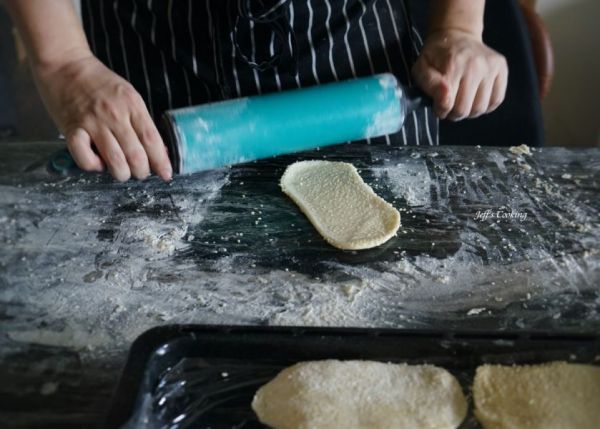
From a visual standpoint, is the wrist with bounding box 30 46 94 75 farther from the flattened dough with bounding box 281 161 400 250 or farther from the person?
the flattened dough with bounding box 281 161 400 250

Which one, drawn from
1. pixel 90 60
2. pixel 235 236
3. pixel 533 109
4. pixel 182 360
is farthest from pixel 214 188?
pixel 533 109

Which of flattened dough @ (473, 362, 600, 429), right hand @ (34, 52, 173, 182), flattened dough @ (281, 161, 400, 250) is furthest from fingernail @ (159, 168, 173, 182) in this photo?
flattened dough @ (473, 362, 600, 429)

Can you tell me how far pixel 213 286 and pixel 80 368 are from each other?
0.17m

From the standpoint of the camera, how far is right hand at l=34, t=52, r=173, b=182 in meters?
0.82

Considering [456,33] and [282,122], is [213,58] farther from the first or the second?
[456,33]

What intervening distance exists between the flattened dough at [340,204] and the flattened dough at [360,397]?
0.24 m

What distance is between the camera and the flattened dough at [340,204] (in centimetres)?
81

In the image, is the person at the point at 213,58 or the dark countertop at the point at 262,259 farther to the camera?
the person at the point at 213,58

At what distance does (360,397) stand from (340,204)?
1.15ft

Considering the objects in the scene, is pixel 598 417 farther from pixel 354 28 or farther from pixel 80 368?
pixel 354 28

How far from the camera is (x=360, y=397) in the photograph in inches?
22.0

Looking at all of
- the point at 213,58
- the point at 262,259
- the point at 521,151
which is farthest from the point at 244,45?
the point at 521,151

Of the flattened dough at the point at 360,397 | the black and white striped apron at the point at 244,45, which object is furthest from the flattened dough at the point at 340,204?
the flattened dough at the point at 360,397

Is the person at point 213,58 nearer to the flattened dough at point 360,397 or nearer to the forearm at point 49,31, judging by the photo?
the forearm at point 49,31
